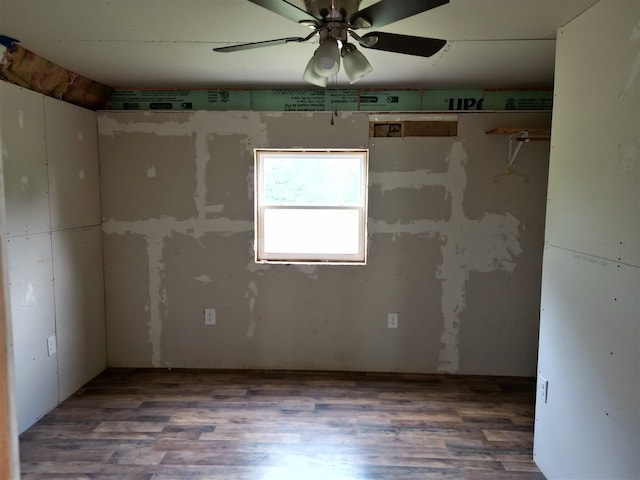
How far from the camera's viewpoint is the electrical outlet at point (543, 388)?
6.75 feet

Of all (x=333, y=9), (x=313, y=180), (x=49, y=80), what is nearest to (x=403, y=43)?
(x=333, y=9)

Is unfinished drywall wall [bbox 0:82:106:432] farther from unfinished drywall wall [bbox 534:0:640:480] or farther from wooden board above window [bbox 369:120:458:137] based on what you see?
unfinished drywall wall [bbox 534:0:640:480]

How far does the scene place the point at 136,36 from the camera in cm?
215

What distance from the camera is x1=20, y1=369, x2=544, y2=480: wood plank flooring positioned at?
6.91ft

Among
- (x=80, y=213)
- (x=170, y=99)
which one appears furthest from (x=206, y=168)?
(x=80, y=213)

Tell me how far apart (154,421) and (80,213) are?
5.48 feet

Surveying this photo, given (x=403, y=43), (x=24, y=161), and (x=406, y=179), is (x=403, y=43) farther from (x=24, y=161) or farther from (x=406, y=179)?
(x=24, y=161)

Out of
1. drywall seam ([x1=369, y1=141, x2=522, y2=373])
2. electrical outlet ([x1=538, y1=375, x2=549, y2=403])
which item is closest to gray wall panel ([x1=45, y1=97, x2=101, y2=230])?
drywall seam ([x1=369, y1=141, x2=522, y2=373])

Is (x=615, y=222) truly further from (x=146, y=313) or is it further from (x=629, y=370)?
(x=146, y=313)

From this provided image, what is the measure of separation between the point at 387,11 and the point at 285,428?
238cm

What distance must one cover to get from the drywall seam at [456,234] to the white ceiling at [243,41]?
2.45ft

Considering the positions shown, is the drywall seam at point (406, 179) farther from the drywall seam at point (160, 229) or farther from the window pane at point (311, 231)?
the drywall seam at point (160, 229)

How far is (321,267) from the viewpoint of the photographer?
3252mm

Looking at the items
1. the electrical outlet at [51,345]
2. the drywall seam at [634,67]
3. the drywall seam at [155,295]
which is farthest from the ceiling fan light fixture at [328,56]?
the electrical outlet at [51,345]
